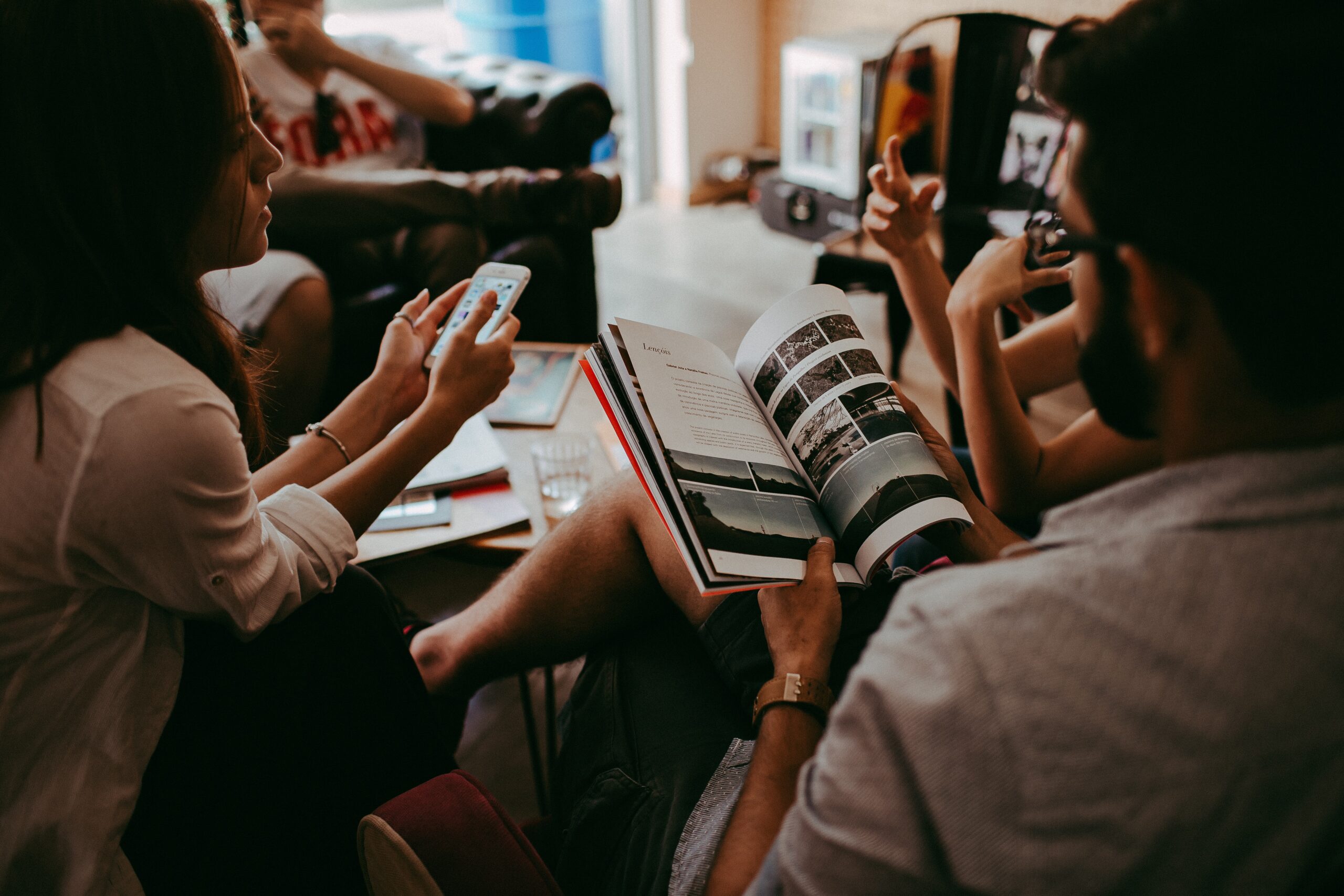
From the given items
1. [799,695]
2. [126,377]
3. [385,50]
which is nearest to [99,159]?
[126,377]

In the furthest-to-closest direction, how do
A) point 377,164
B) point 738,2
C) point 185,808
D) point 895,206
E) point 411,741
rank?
1. point 738,2
2. point 377,164
3. point 895,206
4. point 411,741
5. point 185,808

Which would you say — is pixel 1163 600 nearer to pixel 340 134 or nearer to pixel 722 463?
pixel 722 463

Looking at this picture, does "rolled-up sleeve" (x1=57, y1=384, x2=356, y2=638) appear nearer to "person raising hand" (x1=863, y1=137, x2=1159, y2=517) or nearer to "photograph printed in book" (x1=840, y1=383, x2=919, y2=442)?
"photograph printed in book" (x1=840, y1=383, x2=919, y2=442)

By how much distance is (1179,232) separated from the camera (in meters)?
0.39

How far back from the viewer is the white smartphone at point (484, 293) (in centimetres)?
98

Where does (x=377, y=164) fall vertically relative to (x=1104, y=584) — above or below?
below

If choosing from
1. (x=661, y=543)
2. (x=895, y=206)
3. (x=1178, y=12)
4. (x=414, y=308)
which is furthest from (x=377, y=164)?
(x=1178, y=12)

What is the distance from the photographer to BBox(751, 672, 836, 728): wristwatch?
2.17 feet

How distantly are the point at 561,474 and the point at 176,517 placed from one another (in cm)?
58

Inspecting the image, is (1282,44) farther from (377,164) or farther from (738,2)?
(738,2)

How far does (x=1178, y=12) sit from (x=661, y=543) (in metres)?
0.62

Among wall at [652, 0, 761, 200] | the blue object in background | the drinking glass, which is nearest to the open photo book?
the drinking glass

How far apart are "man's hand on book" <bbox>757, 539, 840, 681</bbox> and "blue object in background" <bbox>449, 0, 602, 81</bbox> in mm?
3146

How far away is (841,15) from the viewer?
3.45 meters
